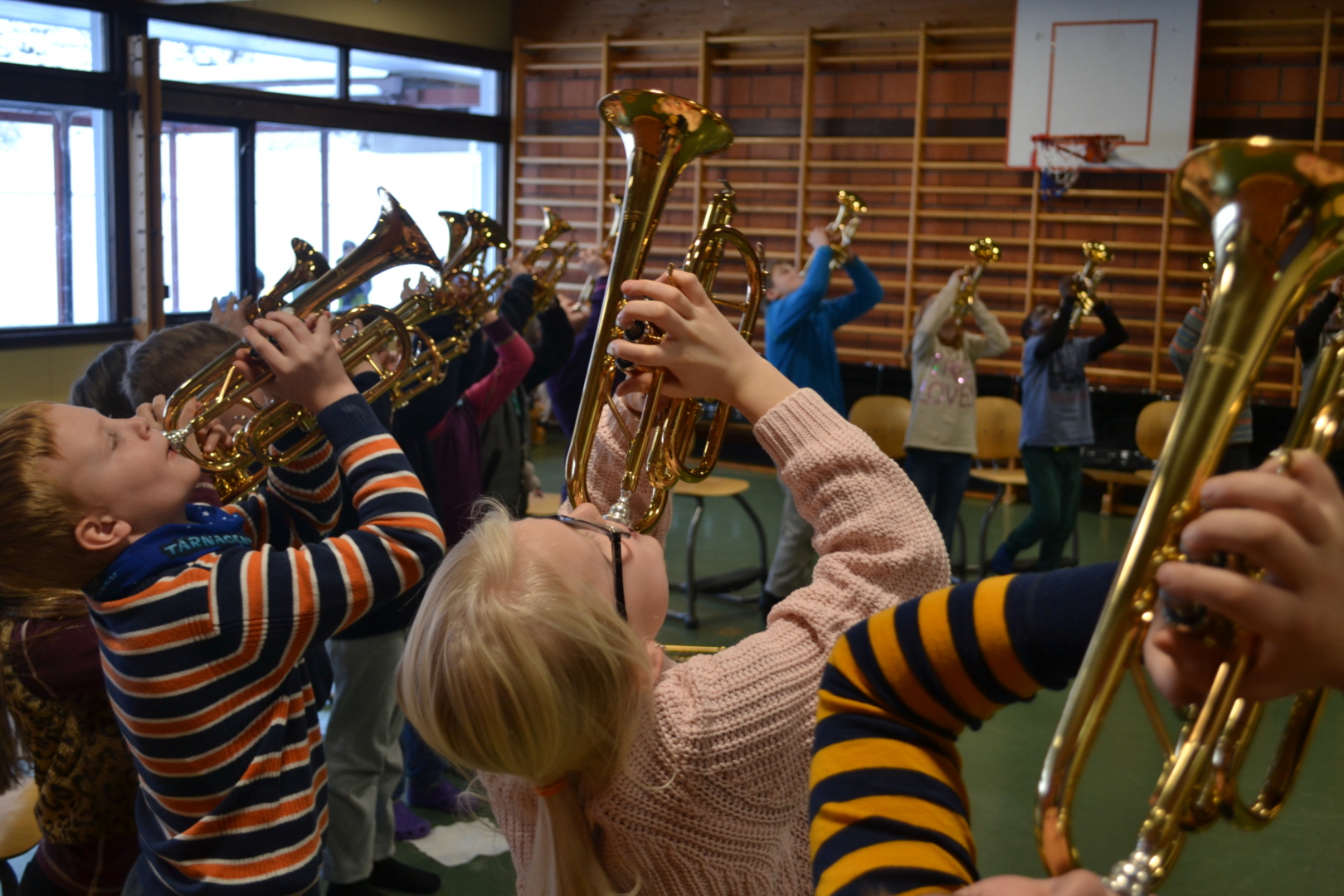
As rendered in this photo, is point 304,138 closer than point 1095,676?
No

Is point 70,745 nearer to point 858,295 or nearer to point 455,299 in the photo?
point 455,299

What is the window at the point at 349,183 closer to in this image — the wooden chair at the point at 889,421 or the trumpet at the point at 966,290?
the wooden chair at the point at 889,421

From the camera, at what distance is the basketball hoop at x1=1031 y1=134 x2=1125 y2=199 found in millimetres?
7348

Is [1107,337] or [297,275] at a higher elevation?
[297,275]

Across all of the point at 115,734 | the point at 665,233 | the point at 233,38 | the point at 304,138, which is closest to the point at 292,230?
the point at 304,138

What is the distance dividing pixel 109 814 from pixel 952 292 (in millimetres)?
4419

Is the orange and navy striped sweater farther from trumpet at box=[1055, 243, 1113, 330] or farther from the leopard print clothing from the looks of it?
trumpet at box=[1055, 243, 1113, 330]

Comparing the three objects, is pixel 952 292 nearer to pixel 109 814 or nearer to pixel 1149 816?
pixel 109 814

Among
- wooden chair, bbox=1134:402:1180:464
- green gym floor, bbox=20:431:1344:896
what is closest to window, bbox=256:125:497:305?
wooden chair, bbox=1134:402:1180:464

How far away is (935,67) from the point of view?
8.22 metres

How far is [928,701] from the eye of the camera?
73 cm

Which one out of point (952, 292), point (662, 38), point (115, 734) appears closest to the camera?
point (115, 734)

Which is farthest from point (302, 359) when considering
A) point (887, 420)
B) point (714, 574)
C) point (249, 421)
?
point (887, 420)

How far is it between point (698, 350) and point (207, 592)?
743 mm
